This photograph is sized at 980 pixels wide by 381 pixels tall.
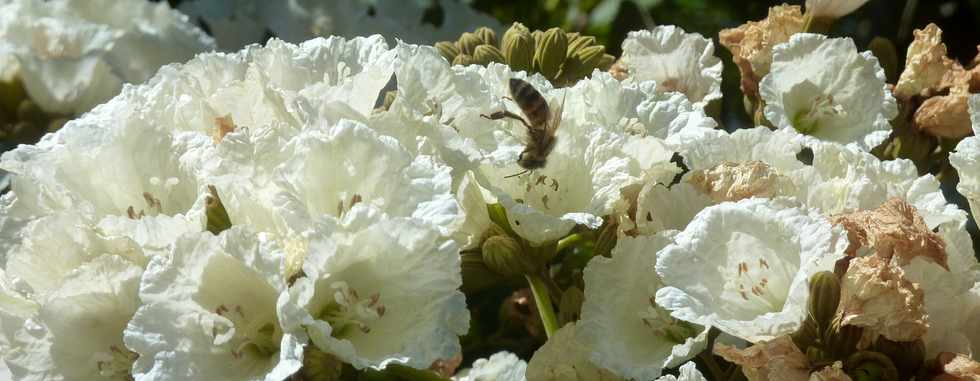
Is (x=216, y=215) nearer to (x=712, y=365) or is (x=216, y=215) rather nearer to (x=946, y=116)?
(x=712, y=365)

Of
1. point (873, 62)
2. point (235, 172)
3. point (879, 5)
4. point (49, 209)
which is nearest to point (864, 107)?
point (873, 62)

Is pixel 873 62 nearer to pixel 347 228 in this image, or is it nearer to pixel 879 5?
pixel 347 228

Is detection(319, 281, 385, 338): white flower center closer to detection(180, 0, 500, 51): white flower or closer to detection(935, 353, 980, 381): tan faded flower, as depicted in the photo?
detection(935, 353, 980, 381): tan faded flower

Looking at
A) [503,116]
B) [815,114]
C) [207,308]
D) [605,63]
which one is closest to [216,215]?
[207,308]

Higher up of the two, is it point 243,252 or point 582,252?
point 243,252

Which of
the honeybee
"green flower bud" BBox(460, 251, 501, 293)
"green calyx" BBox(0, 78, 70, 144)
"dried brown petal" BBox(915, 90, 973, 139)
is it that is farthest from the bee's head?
"green calyx" BBox(0, 78, 70, 144)

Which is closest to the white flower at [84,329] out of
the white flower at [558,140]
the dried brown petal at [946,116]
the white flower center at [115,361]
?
the white flower center at [115,361]

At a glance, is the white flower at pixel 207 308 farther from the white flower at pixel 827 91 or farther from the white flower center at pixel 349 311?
the white flower at pixel 827 91
